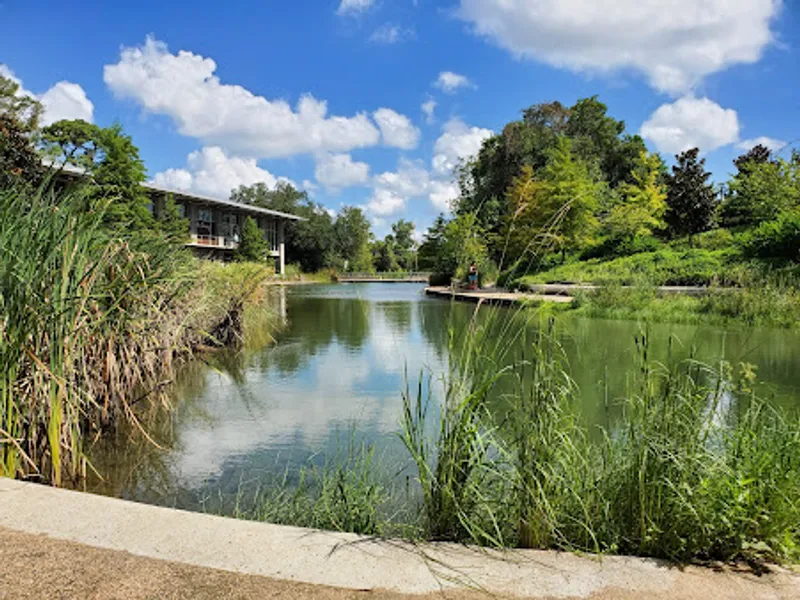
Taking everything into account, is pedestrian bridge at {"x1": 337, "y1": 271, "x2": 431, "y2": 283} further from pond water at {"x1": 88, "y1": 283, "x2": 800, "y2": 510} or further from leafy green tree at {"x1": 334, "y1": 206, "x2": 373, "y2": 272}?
pond water at {"x1": 88, "y1": 283, "x2": 800, "y2": 510}

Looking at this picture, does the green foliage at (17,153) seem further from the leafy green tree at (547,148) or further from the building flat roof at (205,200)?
the leafy green tree at (547,148)

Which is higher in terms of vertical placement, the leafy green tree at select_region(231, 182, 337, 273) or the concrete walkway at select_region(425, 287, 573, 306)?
the leafy green tree at select_region(231, 182, 337, 273)

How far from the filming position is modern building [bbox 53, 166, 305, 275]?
34062 mm

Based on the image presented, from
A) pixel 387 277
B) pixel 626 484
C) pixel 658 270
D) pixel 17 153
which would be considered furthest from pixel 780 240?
pixel 387 277

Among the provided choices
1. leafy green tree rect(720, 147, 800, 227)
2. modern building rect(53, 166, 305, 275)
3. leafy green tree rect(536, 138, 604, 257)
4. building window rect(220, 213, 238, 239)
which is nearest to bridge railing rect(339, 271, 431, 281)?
modern building rect(53, 166, 305, 275)

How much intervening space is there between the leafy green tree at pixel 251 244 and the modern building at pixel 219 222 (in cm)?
151

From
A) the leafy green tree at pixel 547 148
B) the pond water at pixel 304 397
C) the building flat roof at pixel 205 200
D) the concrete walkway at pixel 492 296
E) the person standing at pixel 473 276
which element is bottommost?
the pond water at pixel 304 397

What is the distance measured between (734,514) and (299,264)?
152 feet

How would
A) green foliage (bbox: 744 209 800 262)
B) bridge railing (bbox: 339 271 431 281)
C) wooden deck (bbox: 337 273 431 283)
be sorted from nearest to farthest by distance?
green foliage (bbox: 744 209 800 262)
wooden deck (bbox: 337 273 431 283)
bridge railing (bbox: 339 271 431 281)

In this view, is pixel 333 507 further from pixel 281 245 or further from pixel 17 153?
pixel 281 245

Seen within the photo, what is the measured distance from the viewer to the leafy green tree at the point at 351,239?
49750 millimetres

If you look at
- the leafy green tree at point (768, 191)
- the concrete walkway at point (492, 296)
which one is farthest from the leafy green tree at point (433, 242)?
the leafy green tree at point (768, 191)

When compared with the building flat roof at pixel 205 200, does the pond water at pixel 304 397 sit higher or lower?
lower

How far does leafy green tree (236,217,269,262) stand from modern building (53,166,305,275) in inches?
59.6
